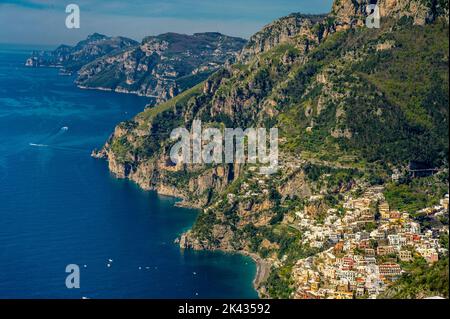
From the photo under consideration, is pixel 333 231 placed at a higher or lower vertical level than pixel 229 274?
higher

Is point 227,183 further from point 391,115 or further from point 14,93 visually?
point 14,93

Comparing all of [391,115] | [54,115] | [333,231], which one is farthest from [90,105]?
[333,231]

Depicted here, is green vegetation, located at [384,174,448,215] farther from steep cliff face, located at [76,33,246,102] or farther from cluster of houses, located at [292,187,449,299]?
steep cliff face, located at [76,33,246,102]

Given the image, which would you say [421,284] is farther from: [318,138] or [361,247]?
[318,138]

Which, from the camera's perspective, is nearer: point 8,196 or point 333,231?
point 333,231

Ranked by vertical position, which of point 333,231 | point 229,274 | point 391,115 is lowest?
point 229,274

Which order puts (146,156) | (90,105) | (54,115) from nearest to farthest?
(146,156)
(54,115)
(90,105)

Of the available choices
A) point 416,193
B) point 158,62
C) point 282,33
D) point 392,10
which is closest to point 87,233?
point 416,193
